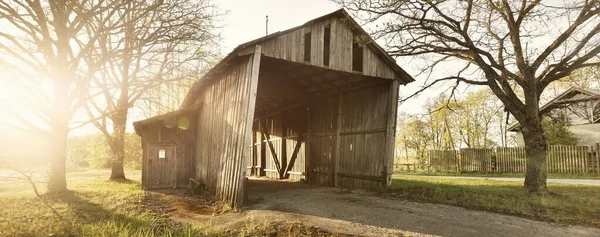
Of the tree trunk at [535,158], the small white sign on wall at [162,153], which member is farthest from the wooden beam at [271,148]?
the tree trunk at [535,158]

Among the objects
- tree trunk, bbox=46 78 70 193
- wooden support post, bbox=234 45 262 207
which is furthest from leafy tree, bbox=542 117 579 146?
tree trunk, bbox=46 78 70 193

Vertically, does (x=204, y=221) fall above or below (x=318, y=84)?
below

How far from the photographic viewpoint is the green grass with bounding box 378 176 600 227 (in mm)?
8383

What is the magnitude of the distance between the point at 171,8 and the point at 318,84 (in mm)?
6820

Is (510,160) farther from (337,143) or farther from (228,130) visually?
(228,130)

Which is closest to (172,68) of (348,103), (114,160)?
(114,160)

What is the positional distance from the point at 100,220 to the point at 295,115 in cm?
1156

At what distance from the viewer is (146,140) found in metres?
15.6

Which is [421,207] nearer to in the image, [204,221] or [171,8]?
[204,221]

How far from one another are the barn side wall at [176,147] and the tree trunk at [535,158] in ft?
44.8

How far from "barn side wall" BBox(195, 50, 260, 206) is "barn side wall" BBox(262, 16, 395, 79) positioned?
3.25 ft

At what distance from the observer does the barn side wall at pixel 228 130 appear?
10.1m

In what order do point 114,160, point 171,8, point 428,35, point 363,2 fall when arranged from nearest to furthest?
point 363,2, point 428,35, point 171,8, point 114,160

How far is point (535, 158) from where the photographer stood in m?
11.7
